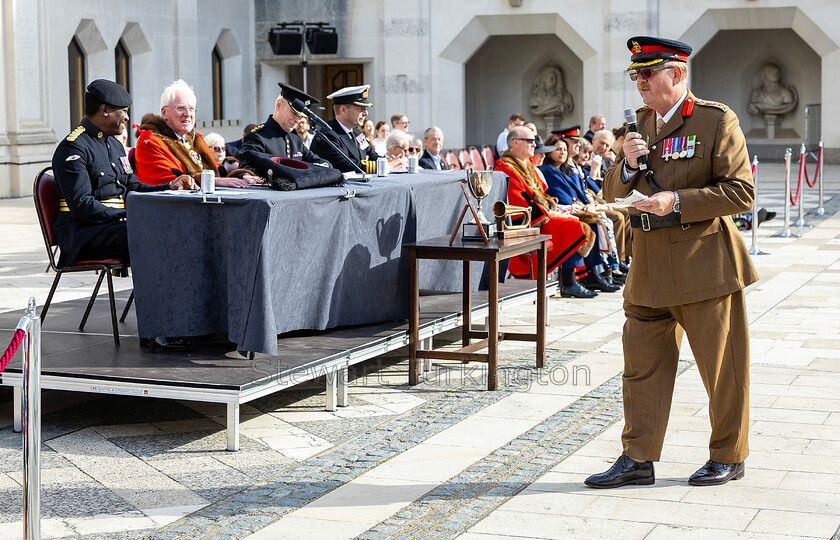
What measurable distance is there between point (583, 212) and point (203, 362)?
5.00m

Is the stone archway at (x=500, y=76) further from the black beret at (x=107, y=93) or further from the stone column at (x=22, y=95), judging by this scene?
the black beret at (x=107, y=93)

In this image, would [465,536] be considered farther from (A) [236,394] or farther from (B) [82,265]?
(B) [82,265]

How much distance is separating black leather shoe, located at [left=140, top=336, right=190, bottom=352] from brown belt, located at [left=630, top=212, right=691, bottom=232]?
2.49m

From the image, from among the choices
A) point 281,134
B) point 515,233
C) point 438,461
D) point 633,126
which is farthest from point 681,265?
point 281,134

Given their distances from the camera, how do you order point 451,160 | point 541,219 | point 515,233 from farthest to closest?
point 451,160 → point 541,219 → point 515,233

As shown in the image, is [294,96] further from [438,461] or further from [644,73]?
[644,73]

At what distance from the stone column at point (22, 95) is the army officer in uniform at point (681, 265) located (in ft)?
52.1

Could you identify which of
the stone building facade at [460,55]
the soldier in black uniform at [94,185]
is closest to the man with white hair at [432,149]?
the soldier in black uniform at [94,185]

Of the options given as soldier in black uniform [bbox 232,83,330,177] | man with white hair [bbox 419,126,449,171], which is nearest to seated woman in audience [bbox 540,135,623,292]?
man with white hair [bbox 419,126,449,171]

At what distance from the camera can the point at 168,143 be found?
6.70 m

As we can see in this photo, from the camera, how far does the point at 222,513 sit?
4469mm

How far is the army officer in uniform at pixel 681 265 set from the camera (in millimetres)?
4570

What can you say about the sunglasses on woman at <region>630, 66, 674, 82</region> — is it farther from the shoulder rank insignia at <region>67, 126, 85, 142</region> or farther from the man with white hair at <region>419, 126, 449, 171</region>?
the man with white hair at <region>419, 126, 449, 171</region>

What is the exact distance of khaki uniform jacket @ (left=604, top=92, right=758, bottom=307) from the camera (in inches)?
178
